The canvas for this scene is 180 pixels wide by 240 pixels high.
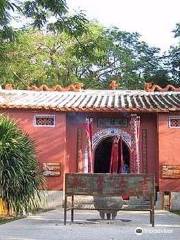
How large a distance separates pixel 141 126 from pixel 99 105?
167cm

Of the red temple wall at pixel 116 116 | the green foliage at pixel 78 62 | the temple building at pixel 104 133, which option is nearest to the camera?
the temple building at pixel 104 133

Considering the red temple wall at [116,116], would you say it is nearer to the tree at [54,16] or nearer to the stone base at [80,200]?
the stone base at [80,200]

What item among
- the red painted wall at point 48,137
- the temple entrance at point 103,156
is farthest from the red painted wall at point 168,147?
the red painted wall at point 48,137

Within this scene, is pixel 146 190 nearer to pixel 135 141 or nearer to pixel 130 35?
pixel 135 141

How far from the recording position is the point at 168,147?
646 inches

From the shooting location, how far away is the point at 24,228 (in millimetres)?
9367

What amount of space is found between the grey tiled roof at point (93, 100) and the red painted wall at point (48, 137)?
0.39m

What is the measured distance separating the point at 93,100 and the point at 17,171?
18.0ft

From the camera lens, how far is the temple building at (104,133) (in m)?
16.3

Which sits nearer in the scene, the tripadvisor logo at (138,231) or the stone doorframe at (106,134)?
the tripadvisor logo at (138,231)

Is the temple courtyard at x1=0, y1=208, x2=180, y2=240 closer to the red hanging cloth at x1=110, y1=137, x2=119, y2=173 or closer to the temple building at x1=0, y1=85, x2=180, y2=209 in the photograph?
the temple building at x1=0, y1=85, x2=180, y2=209

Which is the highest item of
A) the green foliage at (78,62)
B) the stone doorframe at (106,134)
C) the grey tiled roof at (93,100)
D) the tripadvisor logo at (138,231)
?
the green foliage at (78,62)

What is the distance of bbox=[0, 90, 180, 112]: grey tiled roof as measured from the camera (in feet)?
53.9

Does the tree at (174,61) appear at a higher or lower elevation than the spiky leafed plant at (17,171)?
higher
